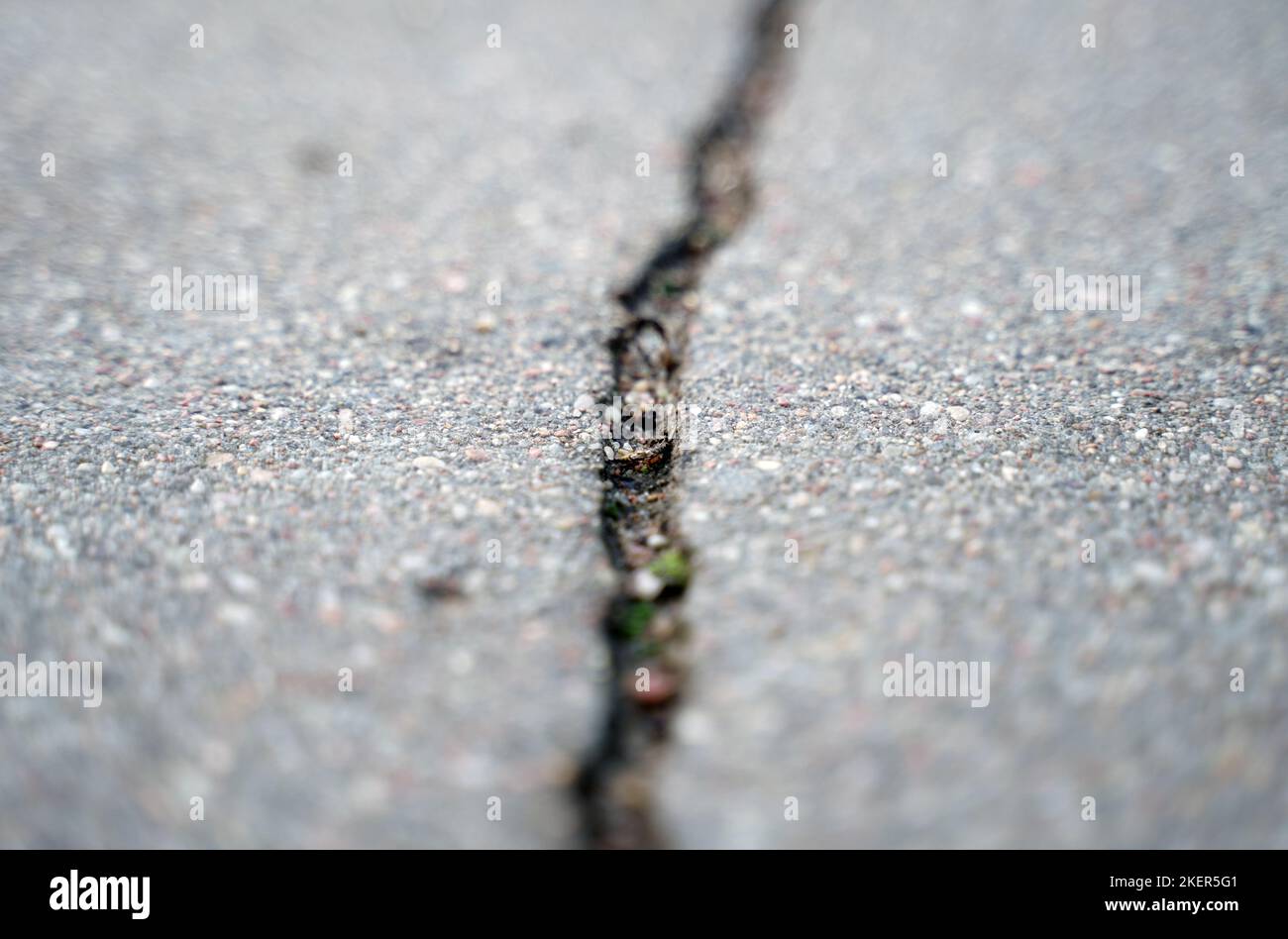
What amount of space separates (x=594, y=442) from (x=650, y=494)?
16 centimetres

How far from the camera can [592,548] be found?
1.45 m

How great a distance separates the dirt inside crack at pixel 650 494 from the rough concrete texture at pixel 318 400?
1.7 inches

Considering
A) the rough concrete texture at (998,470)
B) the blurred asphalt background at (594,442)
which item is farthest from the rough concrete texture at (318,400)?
the rough concrete texture at (998,470)

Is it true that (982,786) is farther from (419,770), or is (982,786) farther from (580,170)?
(580,170)

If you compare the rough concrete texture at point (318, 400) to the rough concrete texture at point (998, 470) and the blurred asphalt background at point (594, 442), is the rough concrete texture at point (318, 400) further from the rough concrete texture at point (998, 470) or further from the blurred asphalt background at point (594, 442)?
the rough concrete texture at point (998, 470)

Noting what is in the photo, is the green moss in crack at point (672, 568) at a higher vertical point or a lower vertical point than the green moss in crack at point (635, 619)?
higher

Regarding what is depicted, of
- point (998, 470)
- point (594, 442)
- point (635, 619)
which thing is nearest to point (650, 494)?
point (594, 442)

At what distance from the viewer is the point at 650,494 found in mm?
1570

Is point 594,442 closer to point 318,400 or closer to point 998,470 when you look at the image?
point 318,400

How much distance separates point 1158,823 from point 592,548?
81cm

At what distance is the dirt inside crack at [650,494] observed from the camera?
1188 mm

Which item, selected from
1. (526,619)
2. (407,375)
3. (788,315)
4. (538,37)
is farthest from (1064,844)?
(538,37)

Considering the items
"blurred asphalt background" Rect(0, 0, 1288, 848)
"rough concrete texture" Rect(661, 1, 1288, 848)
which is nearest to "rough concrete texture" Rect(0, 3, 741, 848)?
"blurred asphalt background" Rect(0, 0, 1288, 848)

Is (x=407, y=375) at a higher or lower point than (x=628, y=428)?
higher
